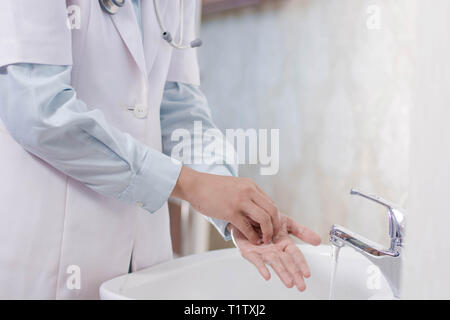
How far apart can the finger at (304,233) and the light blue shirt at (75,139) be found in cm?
21

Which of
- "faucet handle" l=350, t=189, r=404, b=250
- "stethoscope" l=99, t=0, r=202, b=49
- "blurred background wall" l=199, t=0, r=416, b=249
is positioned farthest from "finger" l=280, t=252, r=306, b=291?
"blurred background wall" l=199, t=0, r=416, b=249

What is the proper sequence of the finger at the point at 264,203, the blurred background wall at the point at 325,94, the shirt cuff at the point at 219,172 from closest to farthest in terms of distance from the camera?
the finger at the point at 264,203, the shirt cuff at the point at 219,172, the blurred background wall at the point at 325,94

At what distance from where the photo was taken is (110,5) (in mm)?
592

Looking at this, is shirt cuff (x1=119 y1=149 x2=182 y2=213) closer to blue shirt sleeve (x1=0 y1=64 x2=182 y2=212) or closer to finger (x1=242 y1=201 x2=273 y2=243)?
blue shirt sleeve (x1=0 y1=64 x2=182 y2=212)

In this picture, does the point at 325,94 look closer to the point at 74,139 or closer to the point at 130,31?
the point at 130,31

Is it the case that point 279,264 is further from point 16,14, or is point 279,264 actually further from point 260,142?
point 260,142

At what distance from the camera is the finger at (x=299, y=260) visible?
1.85 feet

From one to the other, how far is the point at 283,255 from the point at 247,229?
0.23 ft

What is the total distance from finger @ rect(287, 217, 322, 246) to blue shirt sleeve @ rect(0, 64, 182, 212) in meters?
0.22

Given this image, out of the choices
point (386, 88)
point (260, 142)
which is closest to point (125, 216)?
point (386, 88)

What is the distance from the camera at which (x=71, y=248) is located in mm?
588

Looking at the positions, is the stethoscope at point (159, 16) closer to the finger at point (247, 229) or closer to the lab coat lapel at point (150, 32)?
the lab coat lapel at point (150, 32)

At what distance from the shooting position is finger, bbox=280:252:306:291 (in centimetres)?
55

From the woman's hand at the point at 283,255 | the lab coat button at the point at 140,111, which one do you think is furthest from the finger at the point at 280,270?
the lab coat button at the point at 140,111
